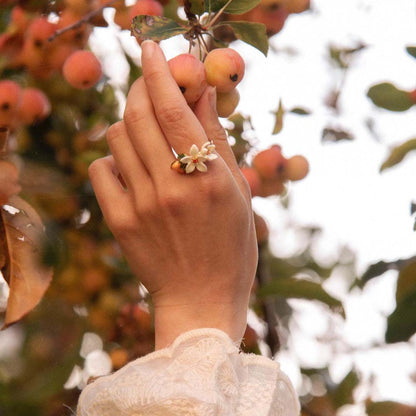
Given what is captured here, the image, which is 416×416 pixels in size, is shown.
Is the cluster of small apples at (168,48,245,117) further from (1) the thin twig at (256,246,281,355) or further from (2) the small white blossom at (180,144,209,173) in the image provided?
(1) the thin twig at (256,246,281,355)

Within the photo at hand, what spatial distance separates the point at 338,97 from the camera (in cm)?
160

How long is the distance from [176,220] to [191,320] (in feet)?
0.43

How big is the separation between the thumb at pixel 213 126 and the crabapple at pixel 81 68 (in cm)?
35

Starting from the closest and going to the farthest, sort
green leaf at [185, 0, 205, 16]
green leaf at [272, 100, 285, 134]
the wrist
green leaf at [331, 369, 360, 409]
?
the wrist < green leaf at [185, 0, 205, 16] < green leaf at [272, 100, 285, 134] < green leaf at [331, 369, 360, 409]

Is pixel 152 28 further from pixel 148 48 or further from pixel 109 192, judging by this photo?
pixel 109 192

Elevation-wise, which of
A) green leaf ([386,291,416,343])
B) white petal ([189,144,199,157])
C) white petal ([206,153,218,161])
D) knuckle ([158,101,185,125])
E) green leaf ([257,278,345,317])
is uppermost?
knuckle ([158,101,185,125])

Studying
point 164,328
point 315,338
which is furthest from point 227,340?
point 315,338

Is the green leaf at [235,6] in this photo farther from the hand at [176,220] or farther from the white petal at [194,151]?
the white petal at [194,151]

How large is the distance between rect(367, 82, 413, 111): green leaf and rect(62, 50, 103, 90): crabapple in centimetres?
52

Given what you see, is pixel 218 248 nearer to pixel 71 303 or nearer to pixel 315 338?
pixel 71 303

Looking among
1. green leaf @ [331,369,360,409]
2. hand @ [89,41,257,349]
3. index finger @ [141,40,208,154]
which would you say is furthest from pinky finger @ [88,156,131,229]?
green leaf @ [331,369,360,409]

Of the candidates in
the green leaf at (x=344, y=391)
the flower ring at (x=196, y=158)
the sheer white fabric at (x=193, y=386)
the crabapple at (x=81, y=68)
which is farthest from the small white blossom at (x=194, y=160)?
the green leaf at (x=344, y=391)

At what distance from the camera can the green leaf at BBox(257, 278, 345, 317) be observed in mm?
1314

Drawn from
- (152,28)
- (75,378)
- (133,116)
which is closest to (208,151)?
(133,116)
